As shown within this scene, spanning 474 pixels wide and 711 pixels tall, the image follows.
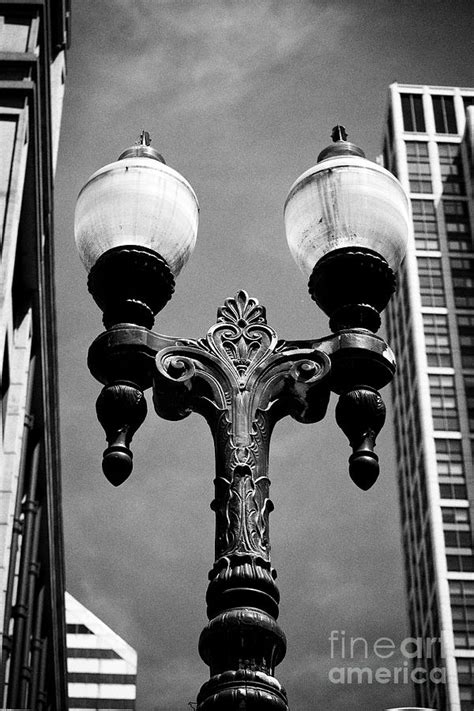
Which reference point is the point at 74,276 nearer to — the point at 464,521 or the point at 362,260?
the point at 362,260

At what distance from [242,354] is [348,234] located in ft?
3.61

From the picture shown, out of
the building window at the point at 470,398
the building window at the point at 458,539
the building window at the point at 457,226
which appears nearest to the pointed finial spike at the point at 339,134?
the building window at the point at 458,539

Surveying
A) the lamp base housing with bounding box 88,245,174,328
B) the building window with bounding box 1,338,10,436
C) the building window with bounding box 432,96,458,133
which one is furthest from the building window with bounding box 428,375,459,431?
the lamp base housing with bounding box 88,245,174,328

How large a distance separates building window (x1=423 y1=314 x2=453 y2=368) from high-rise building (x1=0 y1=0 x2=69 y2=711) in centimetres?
7563

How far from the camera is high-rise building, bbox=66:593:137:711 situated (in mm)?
81188

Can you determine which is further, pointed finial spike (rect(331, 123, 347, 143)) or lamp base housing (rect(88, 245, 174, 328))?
pointed finial spike (rect(331, 123, 347, 143))

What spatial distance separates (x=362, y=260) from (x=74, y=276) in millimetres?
46881

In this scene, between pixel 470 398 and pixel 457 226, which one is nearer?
pixel 470 398

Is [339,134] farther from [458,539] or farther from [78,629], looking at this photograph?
[458,539]

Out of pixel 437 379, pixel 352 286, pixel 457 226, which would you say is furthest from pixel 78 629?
pixel 352 286

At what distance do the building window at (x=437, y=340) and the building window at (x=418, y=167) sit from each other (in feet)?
51.4

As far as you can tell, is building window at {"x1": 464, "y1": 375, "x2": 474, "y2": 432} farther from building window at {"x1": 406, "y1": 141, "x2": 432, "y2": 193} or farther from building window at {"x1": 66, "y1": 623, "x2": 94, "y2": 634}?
building window at {"x1": 66, "y1": 623, "x2": 94, "y2": 634}

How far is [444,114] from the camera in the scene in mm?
121875

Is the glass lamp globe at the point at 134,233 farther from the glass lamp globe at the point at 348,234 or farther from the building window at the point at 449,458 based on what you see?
the building window at the point at 449,458
